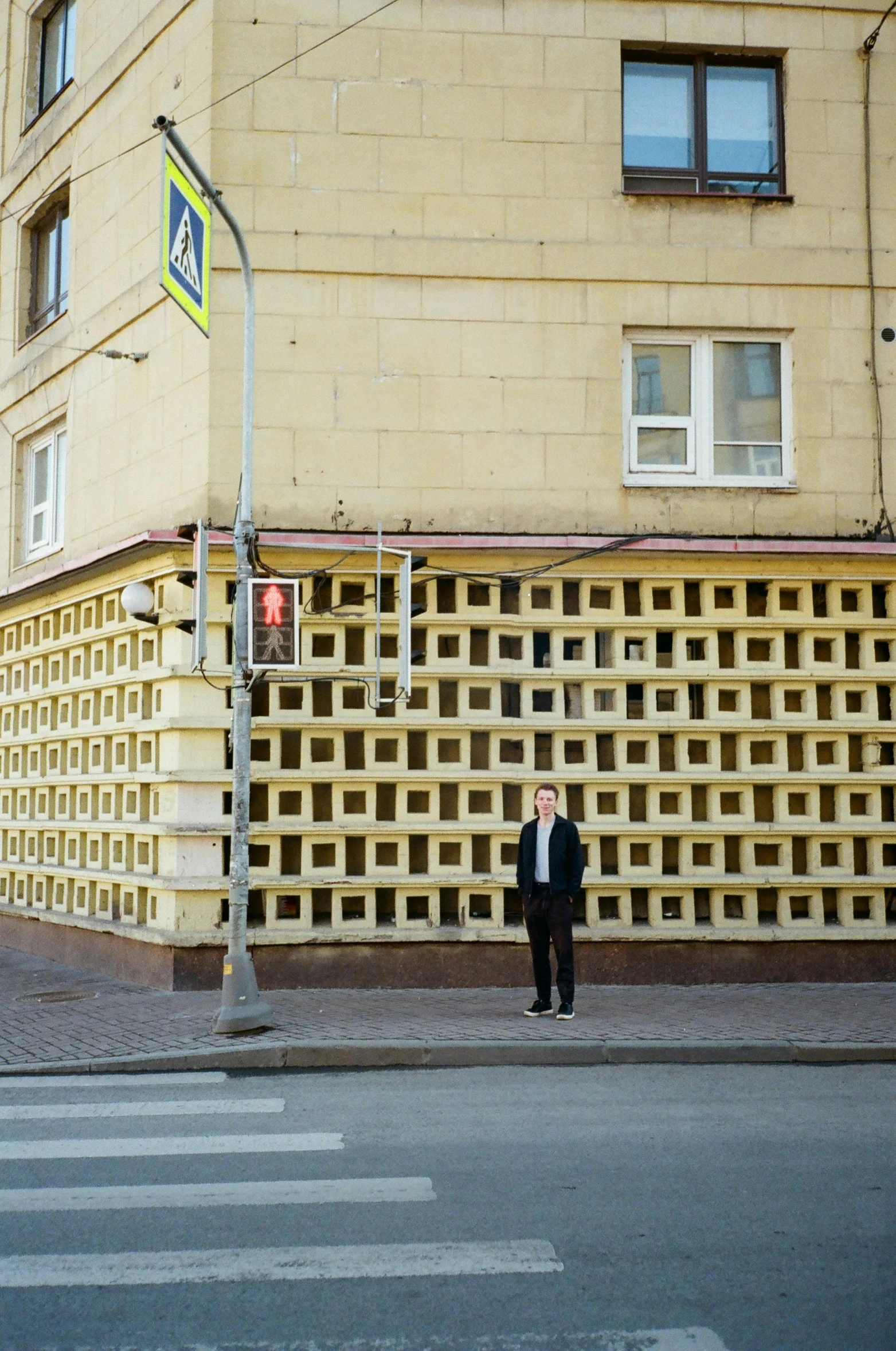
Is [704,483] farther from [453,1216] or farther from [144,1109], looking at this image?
[453,1216]

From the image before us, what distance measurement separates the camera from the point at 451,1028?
9562 millimetres

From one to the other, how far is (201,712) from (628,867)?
4.34 meters

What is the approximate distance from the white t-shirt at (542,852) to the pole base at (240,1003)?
2.44 m

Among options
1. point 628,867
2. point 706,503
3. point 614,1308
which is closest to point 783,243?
point 706,503

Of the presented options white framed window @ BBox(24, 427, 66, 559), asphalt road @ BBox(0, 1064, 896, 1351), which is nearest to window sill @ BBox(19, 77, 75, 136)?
white framed window @ BBox(24, 427, 66, 559)

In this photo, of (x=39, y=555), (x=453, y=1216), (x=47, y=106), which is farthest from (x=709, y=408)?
(x=47, y=106)

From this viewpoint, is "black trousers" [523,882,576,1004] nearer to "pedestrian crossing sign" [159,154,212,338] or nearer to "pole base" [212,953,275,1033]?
Answer: "pole base" [212,953,275,1033]

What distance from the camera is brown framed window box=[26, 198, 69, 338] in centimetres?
1533

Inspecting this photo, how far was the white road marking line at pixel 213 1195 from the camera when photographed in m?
5.71

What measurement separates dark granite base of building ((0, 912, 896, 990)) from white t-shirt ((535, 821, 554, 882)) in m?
1.67

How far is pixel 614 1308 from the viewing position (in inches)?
177

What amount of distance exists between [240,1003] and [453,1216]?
4.42 m

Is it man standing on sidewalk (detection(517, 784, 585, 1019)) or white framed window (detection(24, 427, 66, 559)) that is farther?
white framed window (detection(24, 427, 66, 559))

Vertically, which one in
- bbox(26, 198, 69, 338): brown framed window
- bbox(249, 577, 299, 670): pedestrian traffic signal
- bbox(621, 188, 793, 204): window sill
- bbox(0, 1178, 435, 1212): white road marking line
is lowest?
bbox(0, 1178, 435, 1212): white road marking line
